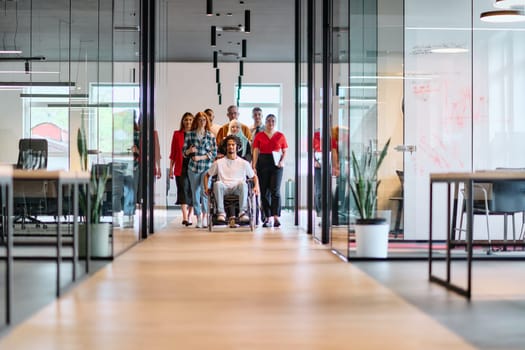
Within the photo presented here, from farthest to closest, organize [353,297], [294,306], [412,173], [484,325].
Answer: [412,173] < [353,297] < [294,306] < [484,325]

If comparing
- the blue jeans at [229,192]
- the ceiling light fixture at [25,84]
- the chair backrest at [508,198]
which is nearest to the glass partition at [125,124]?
the ceiling light fixture at [25,84]

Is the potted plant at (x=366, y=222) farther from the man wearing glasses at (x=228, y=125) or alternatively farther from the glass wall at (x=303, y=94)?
the man wearing glasses at (x=228, y=125)

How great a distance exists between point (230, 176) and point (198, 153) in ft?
2.38

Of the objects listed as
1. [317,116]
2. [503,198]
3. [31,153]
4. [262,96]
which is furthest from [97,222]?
[262,96]

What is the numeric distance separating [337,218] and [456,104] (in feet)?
4.98

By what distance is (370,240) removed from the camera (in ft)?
21.5

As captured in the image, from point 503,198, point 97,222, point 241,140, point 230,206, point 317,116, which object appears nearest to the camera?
point 97,222

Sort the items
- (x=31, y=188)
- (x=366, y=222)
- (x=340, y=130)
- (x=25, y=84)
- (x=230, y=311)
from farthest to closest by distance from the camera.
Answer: (x=25, y=84), (x=31, y=188), (x=340, y=130), (x=366, y=222), (x=230, y=311)

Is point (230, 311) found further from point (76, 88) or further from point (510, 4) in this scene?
point (76, 88)

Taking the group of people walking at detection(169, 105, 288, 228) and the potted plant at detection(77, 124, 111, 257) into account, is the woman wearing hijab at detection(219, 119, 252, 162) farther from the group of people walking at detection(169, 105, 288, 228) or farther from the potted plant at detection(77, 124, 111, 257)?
the potted plant at detection(77, 124, 111, 257)

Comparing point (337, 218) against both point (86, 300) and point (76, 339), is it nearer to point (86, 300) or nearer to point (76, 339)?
point (86, 300)

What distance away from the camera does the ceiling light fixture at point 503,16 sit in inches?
299

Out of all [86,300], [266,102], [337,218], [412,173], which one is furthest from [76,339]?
[266,102]

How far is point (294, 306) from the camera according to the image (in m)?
4.13
